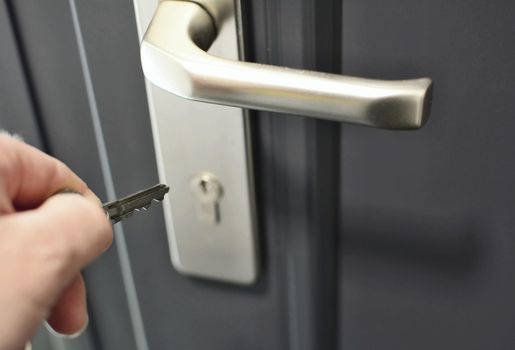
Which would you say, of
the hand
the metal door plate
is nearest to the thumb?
the hand

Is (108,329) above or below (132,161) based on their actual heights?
below

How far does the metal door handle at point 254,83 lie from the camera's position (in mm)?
260

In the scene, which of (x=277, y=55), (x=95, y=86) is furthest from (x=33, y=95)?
(x=277, y=55)

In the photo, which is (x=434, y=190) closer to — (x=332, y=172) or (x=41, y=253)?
(x=332, y=172)

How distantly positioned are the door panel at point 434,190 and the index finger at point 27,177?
136 millimetres

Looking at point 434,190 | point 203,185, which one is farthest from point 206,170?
point 434,190

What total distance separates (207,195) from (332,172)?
66 millimetres

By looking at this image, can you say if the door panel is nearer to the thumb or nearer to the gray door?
the gray door

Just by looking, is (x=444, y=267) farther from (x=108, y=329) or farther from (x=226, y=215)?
(x=108, y=329)

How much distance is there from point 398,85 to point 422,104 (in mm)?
11

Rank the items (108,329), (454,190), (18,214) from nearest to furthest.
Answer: (18,214) → (454,190) → (108,329)

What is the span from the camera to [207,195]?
0.37 meters

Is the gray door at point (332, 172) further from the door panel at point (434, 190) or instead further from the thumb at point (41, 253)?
the thumb at point (41, 253)

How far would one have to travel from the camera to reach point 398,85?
26cm
